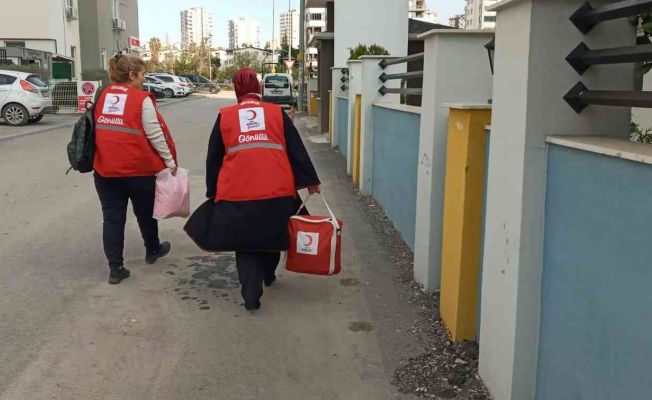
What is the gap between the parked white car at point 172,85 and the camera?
162 ft

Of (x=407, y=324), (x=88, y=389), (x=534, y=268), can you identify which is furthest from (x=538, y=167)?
(x=88, y=389)

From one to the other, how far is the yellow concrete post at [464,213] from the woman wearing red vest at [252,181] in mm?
1118

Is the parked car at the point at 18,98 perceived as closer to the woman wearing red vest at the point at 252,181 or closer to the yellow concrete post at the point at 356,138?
the yellow concrete post at the point at 356,138

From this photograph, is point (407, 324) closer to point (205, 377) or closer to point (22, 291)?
point (205, 377)

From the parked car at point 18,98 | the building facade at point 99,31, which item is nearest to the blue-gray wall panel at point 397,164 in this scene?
the parked car at point 18,98

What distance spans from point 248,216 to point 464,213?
4.96 feet

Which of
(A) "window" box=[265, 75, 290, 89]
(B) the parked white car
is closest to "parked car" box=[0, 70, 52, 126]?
(A) "window" box=[265, 75, 290, 89]

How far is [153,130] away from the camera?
567 cm

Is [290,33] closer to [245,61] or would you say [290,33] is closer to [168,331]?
[245,61]

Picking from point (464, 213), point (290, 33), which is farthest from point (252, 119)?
point (290, 33)

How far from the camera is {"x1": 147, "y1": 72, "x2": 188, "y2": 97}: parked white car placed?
162 ft

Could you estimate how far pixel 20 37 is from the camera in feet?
123

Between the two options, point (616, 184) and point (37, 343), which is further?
point (37, 343)

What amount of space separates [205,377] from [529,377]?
1772mm
